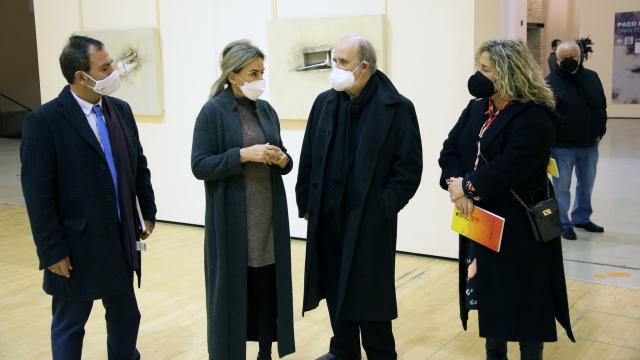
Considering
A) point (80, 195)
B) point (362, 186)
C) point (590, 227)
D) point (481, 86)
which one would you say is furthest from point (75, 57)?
point (590, 227)

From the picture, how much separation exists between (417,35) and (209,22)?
2.48 m

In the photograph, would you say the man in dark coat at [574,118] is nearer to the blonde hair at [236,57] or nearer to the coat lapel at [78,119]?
the blonde hair at [236,57]

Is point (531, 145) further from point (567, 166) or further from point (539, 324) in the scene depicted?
point (567, 166)

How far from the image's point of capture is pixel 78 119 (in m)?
3.24

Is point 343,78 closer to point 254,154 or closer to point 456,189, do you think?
point 254,154

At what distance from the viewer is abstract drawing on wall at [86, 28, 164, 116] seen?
801 centimetres

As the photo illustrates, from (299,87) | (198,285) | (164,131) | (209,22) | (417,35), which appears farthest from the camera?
(164,131)

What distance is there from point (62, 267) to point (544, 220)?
2.25 meters

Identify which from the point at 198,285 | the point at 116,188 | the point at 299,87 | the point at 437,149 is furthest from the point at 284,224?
the point at 299,87

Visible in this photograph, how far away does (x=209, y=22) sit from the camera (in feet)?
25.0

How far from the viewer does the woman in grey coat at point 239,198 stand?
347 cm

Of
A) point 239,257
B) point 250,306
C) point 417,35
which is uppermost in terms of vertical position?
point 417,35

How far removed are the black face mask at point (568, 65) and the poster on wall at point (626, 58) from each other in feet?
44.2

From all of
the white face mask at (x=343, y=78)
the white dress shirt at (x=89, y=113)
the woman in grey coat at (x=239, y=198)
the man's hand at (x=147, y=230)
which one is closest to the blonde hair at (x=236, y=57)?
the woman in grey coat at (x=239, y=198)
